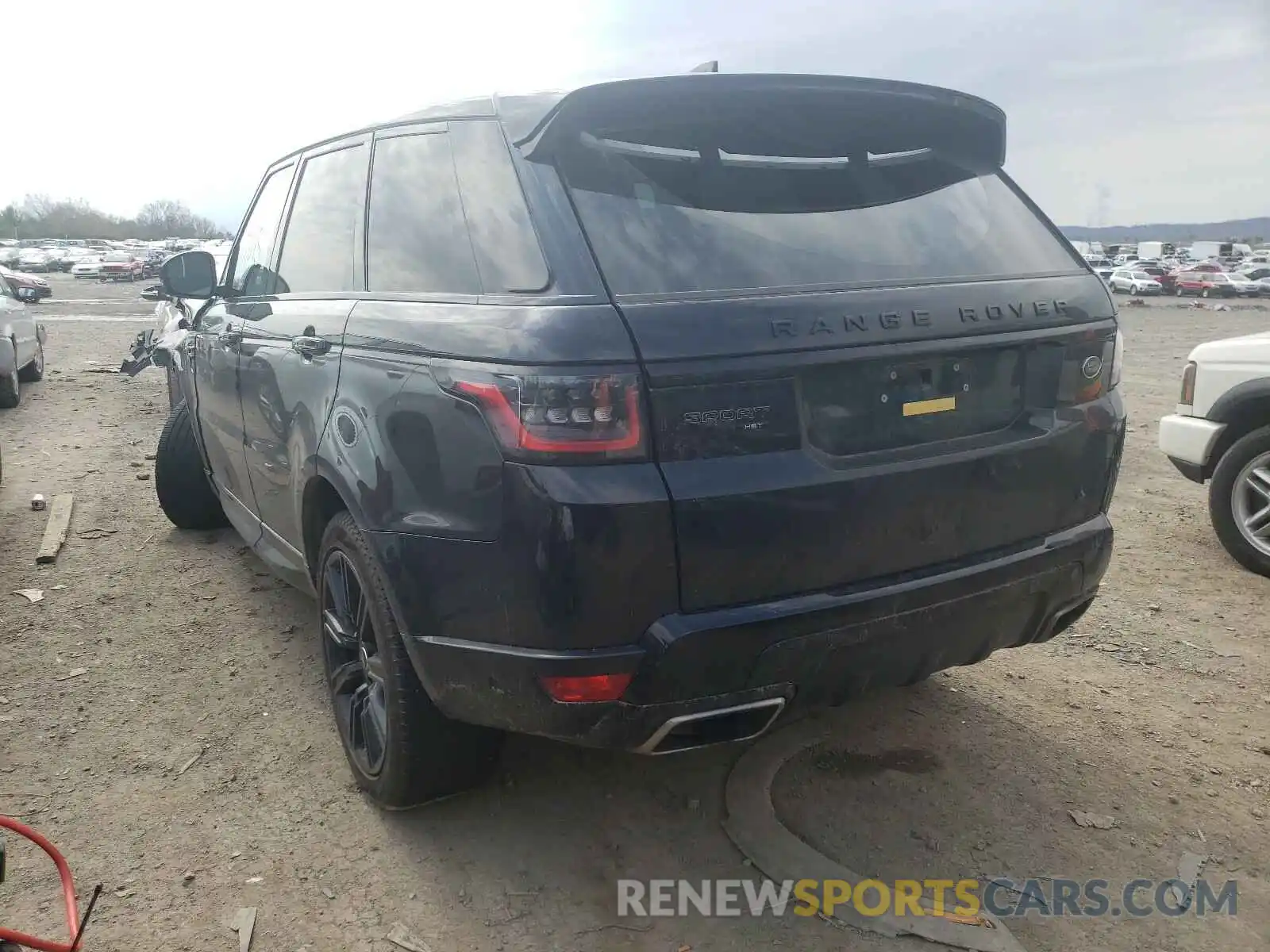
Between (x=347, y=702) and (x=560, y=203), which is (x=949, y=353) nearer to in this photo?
(x=560, y=203)

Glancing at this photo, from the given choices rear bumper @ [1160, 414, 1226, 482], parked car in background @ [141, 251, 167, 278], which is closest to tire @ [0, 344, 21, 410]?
rear bumper @ [1160, 414, 1226, 482]

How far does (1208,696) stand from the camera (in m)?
3.60

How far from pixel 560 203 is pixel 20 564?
437 cm

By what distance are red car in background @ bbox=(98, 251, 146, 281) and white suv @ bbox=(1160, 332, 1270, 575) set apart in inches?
1984

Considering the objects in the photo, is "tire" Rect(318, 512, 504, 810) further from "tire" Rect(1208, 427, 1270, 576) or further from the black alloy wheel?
"tire" Rect(1208, 427, 1270, 576)

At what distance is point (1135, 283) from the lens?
168 ft

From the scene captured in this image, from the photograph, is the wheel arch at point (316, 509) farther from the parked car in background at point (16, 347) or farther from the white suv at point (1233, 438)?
the parked car in background at point (16, 347)

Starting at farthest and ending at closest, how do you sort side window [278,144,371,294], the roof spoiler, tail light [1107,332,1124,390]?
side window [278,144,371,294]
tail light [1107,332,1124,390]
the roof spoiler

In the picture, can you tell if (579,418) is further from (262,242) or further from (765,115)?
(262,242)

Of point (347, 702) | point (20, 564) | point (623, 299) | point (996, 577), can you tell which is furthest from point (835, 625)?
point (20, 564)

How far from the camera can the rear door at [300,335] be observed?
2.96m

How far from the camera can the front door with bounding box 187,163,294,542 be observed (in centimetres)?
385

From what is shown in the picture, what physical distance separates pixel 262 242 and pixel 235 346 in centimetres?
52

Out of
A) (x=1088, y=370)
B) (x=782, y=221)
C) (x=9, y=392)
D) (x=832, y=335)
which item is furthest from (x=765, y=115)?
(x=9, y=392)
